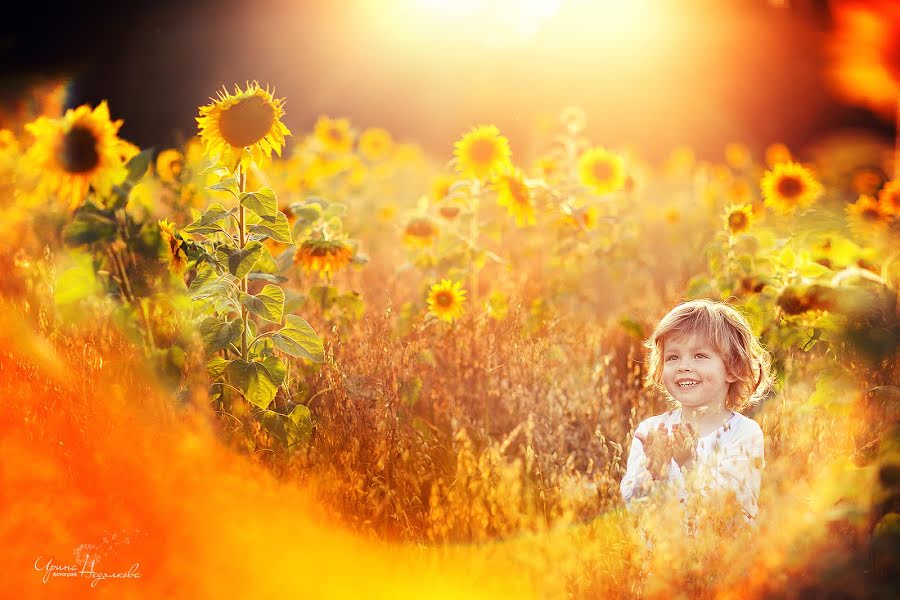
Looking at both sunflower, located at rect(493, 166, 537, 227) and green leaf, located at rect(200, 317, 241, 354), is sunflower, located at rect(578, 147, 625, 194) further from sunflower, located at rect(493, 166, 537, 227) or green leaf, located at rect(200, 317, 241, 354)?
green leaf, located at rect(200, 317, 241, 354)

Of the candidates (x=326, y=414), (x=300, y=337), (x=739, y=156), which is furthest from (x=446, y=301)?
(x=739, y=156)

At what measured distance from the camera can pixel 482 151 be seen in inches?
149

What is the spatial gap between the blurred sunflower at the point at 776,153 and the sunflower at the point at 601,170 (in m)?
2.70

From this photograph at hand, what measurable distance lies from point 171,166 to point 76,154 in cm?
89

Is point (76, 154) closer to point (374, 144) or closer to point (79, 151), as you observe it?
point (79, 151)

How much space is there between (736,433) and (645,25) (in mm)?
7069

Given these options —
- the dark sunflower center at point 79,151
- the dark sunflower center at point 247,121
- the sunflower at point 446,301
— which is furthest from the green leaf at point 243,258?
the sunflower at point 446,301

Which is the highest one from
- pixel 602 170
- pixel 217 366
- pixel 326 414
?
pixel 602 170

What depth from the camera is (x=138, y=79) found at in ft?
16.1

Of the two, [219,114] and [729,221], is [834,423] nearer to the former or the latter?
[729,221]

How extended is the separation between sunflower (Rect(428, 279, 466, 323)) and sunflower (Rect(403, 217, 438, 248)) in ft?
1.82

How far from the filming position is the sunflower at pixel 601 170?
5117mm

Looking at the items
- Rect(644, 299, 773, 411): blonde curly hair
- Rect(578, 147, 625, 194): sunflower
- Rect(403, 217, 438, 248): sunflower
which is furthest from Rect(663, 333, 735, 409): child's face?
Rect(578, 147, 625, 194): sunflower

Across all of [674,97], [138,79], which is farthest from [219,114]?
[674,97]
